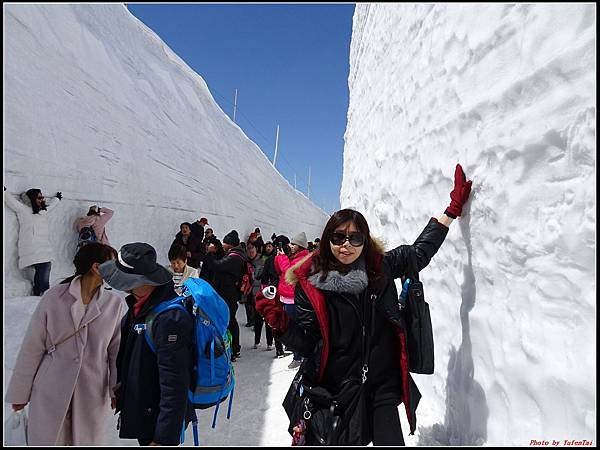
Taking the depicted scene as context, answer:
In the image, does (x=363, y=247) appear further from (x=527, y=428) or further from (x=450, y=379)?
(x=450, y=379)

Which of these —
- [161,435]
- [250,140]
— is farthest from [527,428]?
[250,140]

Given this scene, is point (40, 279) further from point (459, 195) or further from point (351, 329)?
point (459, 195)

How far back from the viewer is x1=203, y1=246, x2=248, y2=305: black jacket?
169 inches

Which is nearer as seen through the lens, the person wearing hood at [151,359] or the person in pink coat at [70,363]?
the person wearing hood at [151,359]

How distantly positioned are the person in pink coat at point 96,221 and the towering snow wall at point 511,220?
15.1 ft

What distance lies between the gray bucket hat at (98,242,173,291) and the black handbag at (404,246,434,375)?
120cm

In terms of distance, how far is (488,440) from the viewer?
158 centimetres

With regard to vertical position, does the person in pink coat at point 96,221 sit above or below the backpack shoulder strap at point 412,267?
above

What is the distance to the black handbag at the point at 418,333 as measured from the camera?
5.19 feet

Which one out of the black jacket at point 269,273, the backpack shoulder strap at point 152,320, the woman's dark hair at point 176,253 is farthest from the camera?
the black jacket at point 269,273

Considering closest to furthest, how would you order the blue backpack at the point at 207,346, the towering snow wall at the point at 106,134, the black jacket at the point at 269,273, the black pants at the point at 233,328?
the blue backpack at the point at 207,346 < the black pants at the point at 233,328 < the towering snow wall at the point at 106,134 < the black jacket at the point at 269,273

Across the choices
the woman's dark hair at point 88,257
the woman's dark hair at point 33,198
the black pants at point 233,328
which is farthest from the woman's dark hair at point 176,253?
the woman's dark hair at point 33,198

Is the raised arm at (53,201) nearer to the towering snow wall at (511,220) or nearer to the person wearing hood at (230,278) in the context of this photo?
the person wearing hood at (230,278)

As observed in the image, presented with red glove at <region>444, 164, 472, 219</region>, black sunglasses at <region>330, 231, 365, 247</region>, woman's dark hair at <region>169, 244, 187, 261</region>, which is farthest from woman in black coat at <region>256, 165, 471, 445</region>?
woman's dark hair at <region>169, 244, 187, 261</region>
